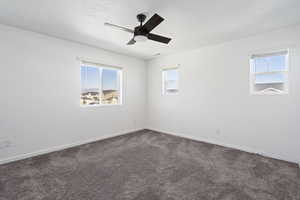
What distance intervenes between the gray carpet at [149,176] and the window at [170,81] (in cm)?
203

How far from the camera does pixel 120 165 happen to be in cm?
248

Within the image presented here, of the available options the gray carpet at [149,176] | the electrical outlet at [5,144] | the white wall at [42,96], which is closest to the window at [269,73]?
the gray carpet at [149,176]

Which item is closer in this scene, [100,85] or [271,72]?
[271,72]

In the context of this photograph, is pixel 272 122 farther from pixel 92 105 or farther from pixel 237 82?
pixel 92 105

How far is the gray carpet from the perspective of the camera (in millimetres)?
1756

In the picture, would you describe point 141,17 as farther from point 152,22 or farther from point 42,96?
point 42,96

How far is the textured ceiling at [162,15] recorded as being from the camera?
1941 mm

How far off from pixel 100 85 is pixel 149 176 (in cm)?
281

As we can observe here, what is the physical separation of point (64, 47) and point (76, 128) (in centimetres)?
194

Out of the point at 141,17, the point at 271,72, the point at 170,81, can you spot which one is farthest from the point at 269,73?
the point at 141,17

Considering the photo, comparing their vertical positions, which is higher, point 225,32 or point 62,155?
point 225,32

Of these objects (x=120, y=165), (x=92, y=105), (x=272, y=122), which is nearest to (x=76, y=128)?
(x=92, y=105)

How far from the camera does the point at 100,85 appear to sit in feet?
13.0

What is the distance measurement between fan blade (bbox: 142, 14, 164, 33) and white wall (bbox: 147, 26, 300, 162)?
2.15 meters
